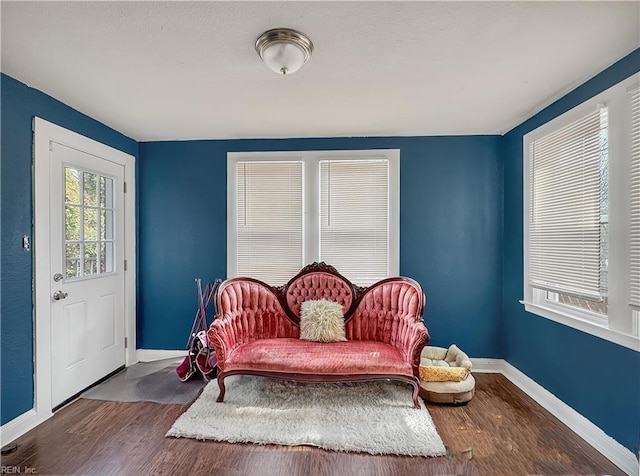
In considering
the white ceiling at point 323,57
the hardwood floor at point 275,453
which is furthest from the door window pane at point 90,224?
the hardwood floor at point 275,453

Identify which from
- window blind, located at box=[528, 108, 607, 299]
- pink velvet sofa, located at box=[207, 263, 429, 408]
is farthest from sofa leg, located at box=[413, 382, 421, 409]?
window blind, located at box=[528, 108, 607, 299]

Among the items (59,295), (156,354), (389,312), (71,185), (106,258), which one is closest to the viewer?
(59,295)

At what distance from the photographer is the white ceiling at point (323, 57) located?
1.52m

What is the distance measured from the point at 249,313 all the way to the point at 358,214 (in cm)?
153

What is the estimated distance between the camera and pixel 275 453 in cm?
203

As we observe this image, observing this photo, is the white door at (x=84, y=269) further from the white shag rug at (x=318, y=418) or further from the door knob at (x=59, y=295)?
the white shag rug at (x=318, y=418)

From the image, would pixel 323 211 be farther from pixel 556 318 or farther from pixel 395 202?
pixel 556 318

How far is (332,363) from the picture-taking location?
2.49 meters

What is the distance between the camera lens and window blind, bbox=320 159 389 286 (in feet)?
11.3

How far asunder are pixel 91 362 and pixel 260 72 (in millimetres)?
2951

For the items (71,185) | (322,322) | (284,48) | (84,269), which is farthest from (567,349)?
(71,185)

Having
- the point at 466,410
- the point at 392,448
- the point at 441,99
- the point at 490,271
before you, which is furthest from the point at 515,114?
the point at 392,448

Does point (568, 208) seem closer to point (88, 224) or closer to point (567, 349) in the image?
point (567, 349)

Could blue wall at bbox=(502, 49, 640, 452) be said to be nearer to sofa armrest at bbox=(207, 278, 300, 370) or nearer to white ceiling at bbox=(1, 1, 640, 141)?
white ceiling at bbox=(1, 1, 640, 141)
